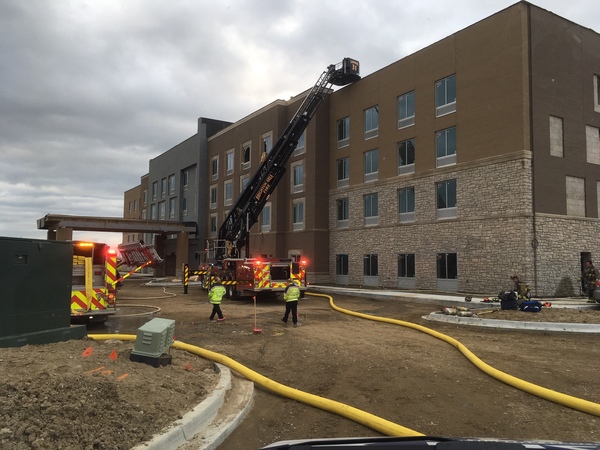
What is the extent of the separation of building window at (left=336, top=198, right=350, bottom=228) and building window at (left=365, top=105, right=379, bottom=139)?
5042 mm

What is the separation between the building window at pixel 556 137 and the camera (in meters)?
23.1

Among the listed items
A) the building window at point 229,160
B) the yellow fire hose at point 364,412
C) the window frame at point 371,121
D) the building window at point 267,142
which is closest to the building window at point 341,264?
the window frame at point 371,121

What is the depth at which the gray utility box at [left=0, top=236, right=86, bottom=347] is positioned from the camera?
683cm

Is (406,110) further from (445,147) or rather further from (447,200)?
(447,200)

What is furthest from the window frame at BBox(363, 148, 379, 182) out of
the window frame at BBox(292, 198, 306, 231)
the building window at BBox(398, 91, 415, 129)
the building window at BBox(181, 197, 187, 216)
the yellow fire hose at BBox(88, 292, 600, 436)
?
the building window at BBox(181, 197, 187, 216)

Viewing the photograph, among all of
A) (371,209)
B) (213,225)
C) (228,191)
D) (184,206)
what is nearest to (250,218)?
(371,209)

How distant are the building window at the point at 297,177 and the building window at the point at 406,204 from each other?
→ 968 cm

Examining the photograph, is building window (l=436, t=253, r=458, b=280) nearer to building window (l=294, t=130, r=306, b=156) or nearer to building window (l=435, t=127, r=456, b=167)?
building window (l=435, t=127, r=456, b=167)

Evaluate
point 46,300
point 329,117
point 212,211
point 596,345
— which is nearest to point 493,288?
point 596,345

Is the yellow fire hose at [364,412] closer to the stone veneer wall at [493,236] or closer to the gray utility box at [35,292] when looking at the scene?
the gray utility box at [35,292]

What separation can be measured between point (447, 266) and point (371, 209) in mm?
7461

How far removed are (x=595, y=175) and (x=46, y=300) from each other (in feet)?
87.6

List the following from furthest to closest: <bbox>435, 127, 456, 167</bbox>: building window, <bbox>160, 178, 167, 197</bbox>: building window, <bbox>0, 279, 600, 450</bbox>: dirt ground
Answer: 1. <bbox>160, 178, 167, 197</bbox>: building window
2. <bbox>435, 127, 456, 167</bbox>: building window
3. <bbox>0, 279, 600, 450</bbox>: dirt ground

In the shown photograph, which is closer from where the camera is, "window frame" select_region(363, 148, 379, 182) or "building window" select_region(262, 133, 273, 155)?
"window frame" select_region(363, 148, 379, 182)
